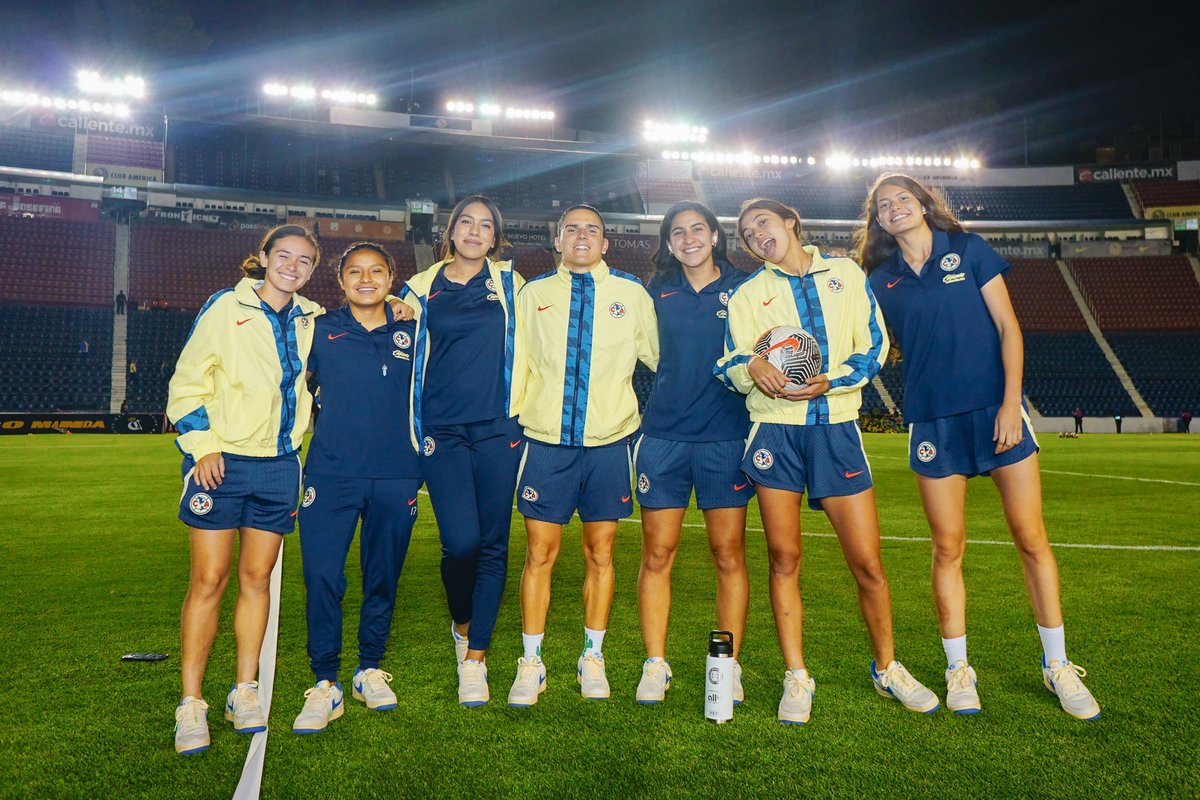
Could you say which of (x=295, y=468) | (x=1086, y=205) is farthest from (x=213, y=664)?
(x=1086, y=205)

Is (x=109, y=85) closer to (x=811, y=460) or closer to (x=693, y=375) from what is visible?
(x=693, y=375)

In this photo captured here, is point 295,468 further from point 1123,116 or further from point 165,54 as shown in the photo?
point 1123,116

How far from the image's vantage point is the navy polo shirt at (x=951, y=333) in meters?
3.34

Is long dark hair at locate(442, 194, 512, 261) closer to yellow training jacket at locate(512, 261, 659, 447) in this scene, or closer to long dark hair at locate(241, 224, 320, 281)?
yellow training jacket at locate(512, 261, 659, 447)

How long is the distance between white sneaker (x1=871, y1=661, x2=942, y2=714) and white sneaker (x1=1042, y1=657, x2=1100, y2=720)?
0.46 metres

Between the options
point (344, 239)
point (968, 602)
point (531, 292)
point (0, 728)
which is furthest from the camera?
point (344, 239)

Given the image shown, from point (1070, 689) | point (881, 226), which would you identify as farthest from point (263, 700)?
point (881, 226)

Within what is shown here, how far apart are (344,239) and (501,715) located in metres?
34.2

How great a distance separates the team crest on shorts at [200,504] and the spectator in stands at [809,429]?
2108 millimetres

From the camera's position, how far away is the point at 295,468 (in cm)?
328

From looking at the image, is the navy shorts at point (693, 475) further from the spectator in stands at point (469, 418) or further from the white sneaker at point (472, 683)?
the white sneaker at point (472, 683)

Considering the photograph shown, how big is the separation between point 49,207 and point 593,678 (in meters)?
38.1

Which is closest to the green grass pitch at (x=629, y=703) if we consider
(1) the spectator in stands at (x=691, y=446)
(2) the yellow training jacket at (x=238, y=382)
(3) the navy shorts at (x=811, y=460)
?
(1) the spectator in stands at (x=691, y=446)

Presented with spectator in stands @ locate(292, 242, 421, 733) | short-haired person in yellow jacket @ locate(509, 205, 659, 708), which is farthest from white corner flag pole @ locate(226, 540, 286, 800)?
short-haired person in yellow jacket @ locate(509, 205, 659, 708)
